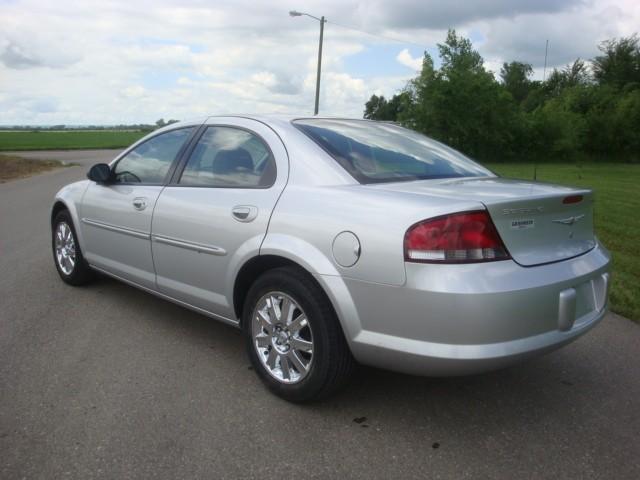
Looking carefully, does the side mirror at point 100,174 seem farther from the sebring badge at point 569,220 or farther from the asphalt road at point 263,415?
the sebring badge at point 569,220

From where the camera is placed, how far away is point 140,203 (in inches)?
166

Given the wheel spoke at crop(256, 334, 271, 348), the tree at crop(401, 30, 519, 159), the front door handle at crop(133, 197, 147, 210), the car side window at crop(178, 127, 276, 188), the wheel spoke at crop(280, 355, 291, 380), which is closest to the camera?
the wheel spoke at crop(280, 355, 291, 380)

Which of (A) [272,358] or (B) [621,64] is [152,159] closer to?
(A) [272,358]

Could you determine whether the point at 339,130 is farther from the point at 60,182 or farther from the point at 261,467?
the point at 60,182

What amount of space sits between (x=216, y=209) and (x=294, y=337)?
97 centimetres

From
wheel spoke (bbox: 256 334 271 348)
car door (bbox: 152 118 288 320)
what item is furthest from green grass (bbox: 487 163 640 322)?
car door (bbox: 152 118 288 320)

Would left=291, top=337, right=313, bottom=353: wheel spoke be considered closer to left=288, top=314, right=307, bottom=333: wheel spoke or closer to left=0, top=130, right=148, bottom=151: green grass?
left=288, top=314, right=307, bottom=333: wheel spoke

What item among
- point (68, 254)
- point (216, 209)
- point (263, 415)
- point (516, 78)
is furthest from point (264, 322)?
point (516, 78)

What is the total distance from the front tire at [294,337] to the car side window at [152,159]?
1.45 m

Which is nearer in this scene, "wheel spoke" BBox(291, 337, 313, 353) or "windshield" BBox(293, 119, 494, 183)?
"wheel spoke" BBox(291, 337, 313, 353)

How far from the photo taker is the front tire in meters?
2.97

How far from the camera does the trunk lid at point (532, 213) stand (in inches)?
108

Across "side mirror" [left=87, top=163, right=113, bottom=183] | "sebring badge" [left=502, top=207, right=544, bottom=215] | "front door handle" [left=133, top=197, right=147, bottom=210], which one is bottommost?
"front door handle" [left=133, top=197, right=147, bottom=210]

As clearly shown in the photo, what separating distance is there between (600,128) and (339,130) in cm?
4697
